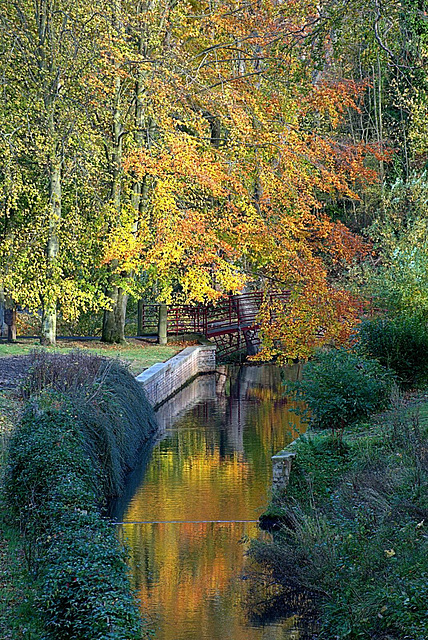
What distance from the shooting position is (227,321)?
32.5 m

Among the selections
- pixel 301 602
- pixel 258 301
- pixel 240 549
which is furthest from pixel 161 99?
pixel 301 602

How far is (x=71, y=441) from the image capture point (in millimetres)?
10836

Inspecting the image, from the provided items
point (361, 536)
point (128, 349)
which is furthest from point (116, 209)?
point (361, 536)

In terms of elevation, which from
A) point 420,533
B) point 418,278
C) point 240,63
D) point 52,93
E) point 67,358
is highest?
point 240,63

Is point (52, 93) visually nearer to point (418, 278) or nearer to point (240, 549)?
point (418, 278)

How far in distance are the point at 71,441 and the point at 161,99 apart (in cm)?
1690

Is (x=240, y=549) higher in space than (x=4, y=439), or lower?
lower

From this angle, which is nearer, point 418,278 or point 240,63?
point 418,278

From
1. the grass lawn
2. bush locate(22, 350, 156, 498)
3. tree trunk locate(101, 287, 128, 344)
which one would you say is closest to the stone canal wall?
the grass lawn

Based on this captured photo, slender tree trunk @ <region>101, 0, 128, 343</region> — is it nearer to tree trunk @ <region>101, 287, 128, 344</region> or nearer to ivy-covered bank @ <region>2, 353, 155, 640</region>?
tree trunk @ <region>101, 287, 128, 344</region>

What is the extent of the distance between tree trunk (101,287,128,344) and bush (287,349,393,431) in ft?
47.6

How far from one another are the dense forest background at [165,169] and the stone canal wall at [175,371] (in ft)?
6.25

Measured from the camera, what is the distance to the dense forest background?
24.8 m

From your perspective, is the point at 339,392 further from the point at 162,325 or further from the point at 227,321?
the point at 227,321
